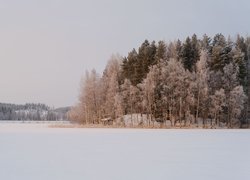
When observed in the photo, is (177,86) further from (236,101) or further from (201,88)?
(236,101)

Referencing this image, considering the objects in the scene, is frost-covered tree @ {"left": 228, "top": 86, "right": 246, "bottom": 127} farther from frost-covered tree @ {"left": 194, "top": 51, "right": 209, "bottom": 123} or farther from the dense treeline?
frost-covered tree @ {"left": 194, "top": 51, "right": 209, "bottom": 123}

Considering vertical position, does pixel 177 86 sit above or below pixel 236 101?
above

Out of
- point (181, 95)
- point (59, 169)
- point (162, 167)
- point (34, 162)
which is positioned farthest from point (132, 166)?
point (181, 95)

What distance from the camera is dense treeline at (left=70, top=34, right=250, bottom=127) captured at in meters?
59.4

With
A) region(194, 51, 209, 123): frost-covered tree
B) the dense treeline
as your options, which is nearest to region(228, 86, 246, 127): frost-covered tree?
the dense treeline

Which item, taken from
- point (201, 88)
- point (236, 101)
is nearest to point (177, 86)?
point (201, 88)

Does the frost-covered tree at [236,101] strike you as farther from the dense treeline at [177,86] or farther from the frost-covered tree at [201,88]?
the frost-covered tree at [201,88]

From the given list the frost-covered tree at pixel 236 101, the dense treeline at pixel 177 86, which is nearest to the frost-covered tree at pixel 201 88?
the dense treeline at pixel 177 86

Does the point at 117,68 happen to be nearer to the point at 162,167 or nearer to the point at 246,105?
the point at 246,105

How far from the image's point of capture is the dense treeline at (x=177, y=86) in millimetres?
59406

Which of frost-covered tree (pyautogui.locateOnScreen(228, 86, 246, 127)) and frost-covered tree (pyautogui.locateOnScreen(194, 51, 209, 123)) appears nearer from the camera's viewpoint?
frost-covered tree (pyautogui.locateOnScreen(194, 51, 209, 123))

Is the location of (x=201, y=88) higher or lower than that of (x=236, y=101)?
higher

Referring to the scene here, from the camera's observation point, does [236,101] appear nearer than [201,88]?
No

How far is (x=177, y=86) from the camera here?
2330 inches
